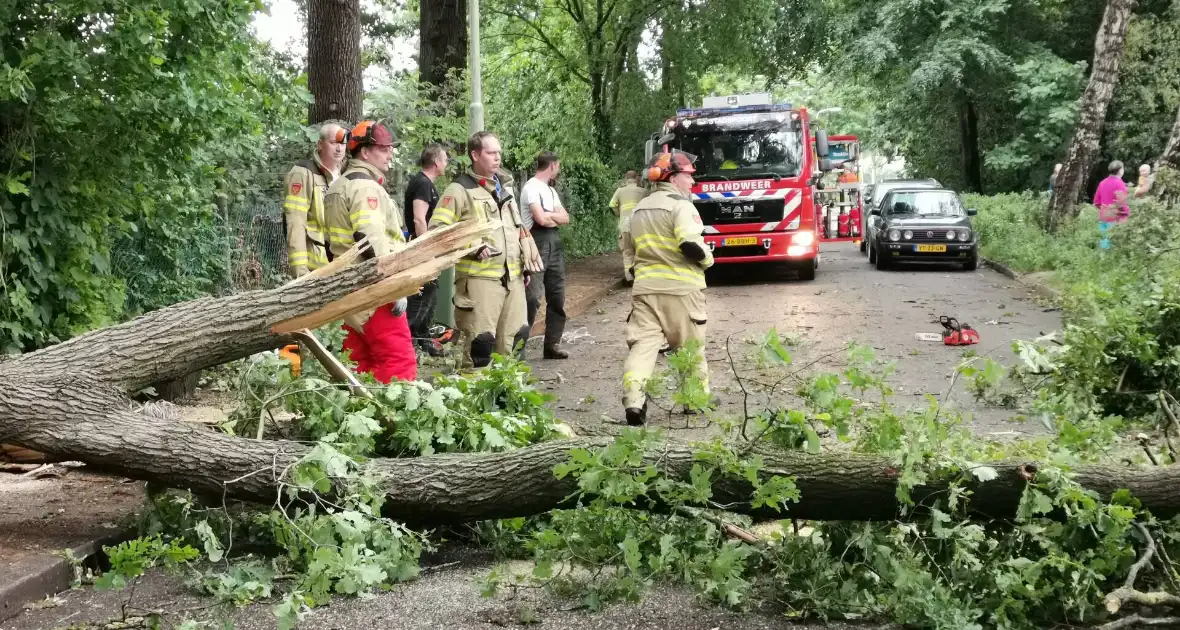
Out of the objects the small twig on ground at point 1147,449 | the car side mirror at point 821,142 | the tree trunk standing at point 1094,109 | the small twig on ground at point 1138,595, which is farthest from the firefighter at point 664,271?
the tree trunk standing at point 1094,109

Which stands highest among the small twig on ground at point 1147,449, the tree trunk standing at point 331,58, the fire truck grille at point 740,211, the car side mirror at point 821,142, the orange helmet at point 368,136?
the tree trunk standing at point 331,58

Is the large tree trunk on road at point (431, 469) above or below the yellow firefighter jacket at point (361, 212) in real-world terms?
below

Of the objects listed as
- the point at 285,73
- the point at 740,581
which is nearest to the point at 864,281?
the point at 285,73

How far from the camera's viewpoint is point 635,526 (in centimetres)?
461

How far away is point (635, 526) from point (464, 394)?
5.34 feet

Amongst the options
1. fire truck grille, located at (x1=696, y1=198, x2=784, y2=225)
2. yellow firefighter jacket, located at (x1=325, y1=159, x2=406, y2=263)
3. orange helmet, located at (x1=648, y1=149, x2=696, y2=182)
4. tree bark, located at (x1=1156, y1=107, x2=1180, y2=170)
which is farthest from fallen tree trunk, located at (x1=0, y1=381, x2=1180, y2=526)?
fire truck grille, located at (x1=696, y1=198, x2=784, y2=225)

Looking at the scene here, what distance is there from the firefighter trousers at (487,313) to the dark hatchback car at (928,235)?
13460 millimetres

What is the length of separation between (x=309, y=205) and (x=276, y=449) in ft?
8.91

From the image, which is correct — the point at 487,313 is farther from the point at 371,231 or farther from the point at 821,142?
the point at 821,142

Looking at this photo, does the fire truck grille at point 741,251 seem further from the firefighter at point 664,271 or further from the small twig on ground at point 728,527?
the small twig on ground at point 728,527

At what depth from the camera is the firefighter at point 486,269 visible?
8320 mm

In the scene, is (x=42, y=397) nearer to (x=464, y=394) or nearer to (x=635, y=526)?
(x=464, y=394)

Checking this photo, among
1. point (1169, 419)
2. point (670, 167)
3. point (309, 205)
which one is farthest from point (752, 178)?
point (1169, 419)

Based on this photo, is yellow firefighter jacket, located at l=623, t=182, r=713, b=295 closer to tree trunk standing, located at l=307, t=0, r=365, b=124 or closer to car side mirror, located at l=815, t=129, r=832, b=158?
tree trunk standing, located at l=307, t=0, r=365, b=124
